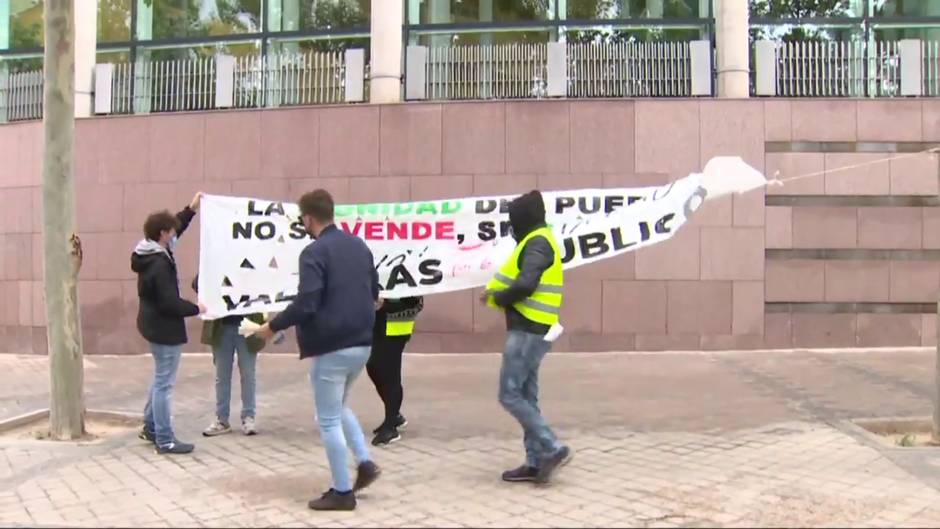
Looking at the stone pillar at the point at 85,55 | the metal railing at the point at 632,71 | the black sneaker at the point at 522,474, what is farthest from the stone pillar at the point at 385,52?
the black sneaker at the point at 522,474

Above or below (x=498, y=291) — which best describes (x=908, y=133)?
above

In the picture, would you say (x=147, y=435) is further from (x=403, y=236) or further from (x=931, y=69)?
(x=931, y=69)

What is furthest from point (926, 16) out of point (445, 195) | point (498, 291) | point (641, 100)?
point (498, 291)

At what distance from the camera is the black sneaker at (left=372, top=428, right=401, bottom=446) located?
5965mm

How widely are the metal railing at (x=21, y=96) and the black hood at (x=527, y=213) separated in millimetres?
10536

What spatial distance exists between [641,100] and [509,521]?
7870 millimetres

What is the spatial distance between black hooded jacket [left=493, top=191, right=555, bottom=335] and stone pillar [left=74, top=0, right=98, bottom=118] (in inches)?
377

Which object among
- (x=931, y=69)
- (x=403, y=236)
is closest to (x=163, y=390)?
(x=403, y=236)

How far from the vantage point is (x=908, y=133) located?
10.8 meters

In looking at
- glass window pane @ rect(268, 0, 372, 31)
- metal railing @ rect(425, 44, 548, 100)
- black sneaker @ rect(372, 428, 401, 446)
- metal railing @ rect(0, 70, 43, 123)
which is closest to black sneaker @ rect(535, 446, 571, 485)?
black sneaker @ rect(372, 428, 401, 446)

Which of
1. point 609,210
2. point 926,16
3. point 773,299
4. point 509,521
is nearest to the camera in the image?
point 509,521

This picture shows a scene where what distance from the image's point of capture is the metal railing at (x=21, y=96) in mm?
12625

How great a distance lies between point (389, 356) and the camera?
6.18 meters

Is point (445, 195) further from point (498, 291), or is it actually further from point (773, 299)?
point (498, 291)
